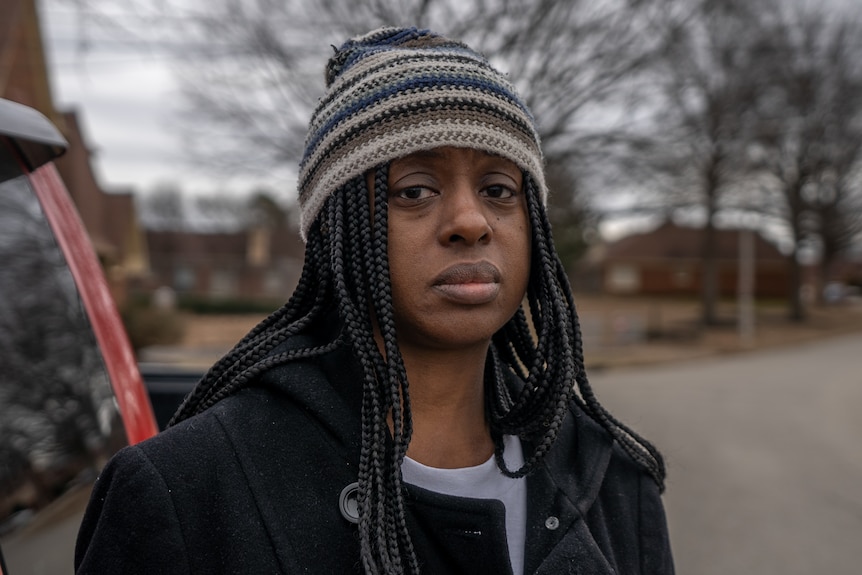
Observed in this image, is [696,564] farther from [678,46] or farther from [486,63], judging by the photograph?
[678,46]

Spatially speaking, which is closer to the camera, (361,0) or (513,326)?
(513,326)

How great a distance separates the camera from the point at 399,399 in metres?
1.42

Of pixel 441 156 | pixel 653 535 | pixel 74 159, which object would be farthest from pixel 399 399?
pixel 74 159

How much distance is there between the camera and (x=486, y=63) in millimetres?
1566

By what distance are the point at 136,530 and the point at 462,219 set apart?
78 centimetres

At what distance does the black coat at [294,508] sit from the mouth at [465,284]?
265 millimetres

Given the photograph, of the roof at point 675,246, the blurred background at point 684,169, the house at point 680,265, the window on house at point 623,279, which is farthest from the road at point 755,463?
the window on house at point 623,279

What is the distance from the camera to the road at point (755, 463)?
17.6 ft

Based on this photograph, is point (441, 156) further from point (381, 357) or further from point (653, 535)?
point (653, 535)

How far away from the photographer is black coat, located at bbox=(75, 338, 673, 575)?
47.9 inches

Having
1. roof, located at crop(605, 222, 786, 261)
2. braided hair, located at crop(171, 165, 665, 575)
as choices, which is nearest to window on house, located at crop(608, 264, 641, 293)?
roof, located at crop(605, 222, 786, 261)

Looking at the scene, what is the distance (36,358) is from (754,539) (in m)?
5.17

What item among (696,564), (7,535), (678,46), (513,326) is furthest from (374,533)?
(678,46)

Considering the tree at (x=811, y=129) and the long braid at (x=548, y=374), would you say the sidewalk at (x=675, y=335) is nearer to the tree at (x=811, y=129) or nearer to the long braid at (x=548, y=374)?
the tree at (x=811, y=129)
